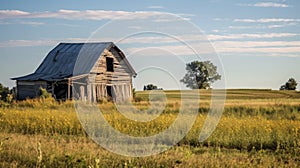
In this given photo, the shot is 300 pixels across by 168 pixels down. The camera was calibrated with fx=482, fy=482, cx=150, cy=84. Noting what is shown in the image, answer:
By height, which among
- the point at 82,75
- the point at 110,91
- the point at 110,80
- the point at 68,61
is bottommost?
the point at 110,91

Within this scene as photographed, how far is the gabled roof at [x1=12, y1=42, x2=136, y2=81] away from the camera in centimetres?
3525

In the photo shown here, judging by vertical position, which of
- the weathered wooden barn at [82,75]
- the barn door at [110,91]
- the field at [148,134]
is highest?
the weathered wooden barn at [82,75]

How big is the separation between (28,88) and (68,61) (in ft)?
11.8

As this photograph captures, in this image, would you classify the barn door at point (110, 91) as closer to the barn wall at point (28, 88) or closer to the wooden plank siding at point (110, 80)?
the wooden plank siding at point (110, 80)

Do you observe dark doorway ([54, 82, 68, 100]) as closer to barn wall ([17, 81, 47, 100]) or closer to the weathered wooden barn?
the weathered wooden barn

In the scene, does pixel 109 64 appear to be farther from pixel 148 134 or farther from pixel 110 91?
pixel 148 134

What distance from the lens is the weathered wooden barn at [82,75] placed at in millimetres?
34750

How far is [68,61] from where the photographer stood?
120 feet

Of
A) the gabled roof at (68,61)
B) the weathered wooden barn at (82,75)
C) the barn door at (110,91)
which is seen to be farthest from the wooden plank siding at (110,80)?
the gabled roof at (68,61)

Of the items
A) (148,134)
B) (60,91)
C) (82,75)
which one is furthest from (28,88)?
(148,134)

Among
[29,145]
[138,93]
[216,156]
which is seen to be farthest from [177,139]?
[138,93]

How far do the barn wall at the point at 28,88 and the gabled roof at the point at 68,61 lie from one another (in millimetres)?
383

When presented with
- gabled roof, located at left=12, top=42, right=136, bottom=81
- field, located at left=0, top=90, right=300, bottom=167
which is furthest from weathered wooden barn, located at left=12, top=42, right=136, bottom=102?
field, located at left=0, top=90, right=300, bottom=167

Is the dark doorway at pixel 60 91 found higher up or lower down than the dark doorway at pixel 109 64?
lower down
